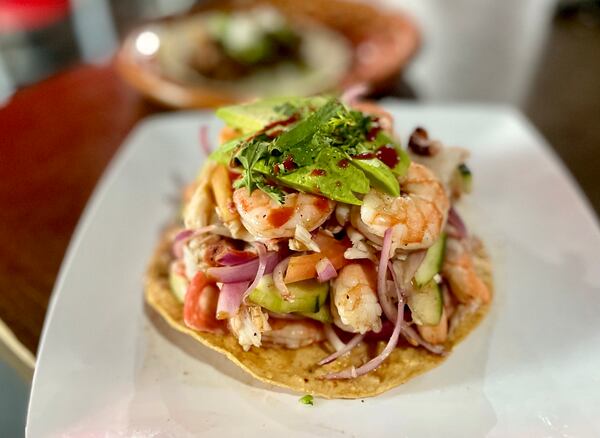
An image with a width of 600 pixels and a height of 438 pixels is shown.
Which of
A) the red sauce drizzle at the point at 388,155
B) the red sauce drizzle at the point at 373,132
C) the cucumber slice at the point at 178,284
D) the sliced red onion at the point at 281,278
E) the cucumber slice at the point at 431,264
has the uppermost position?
the red sauce drizzle at the point at 373,132

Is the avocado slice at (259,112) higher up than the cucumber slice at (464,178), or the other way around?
the avocado slice at (259,112)

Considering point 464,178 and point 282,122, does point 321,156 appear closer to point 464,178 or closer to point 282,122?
point 282,122

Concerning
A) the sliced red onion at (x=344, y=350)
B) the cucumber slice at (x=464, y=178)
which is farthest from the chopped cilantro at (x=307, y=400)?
the cucumber slice at (x=464, y=178)

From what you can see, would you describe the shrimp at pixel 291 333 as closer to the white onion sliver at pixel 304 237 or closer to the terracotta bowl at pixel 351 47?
the white onion sliver at pixel 304 237

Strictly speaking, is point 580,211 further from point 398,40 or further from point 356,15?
point 356,15

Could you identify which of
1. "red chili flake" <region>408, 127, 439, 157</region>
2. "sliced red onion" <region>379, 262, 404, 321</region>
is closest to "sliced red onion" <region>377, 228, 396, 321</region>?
"sliced red onion" <region>379, 262, 404, 321</region>

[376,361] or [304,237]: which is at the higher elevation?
[304,237]

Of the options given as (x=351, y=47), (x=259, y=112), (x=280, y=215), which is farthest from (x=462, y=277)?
(x=351, y=47)
